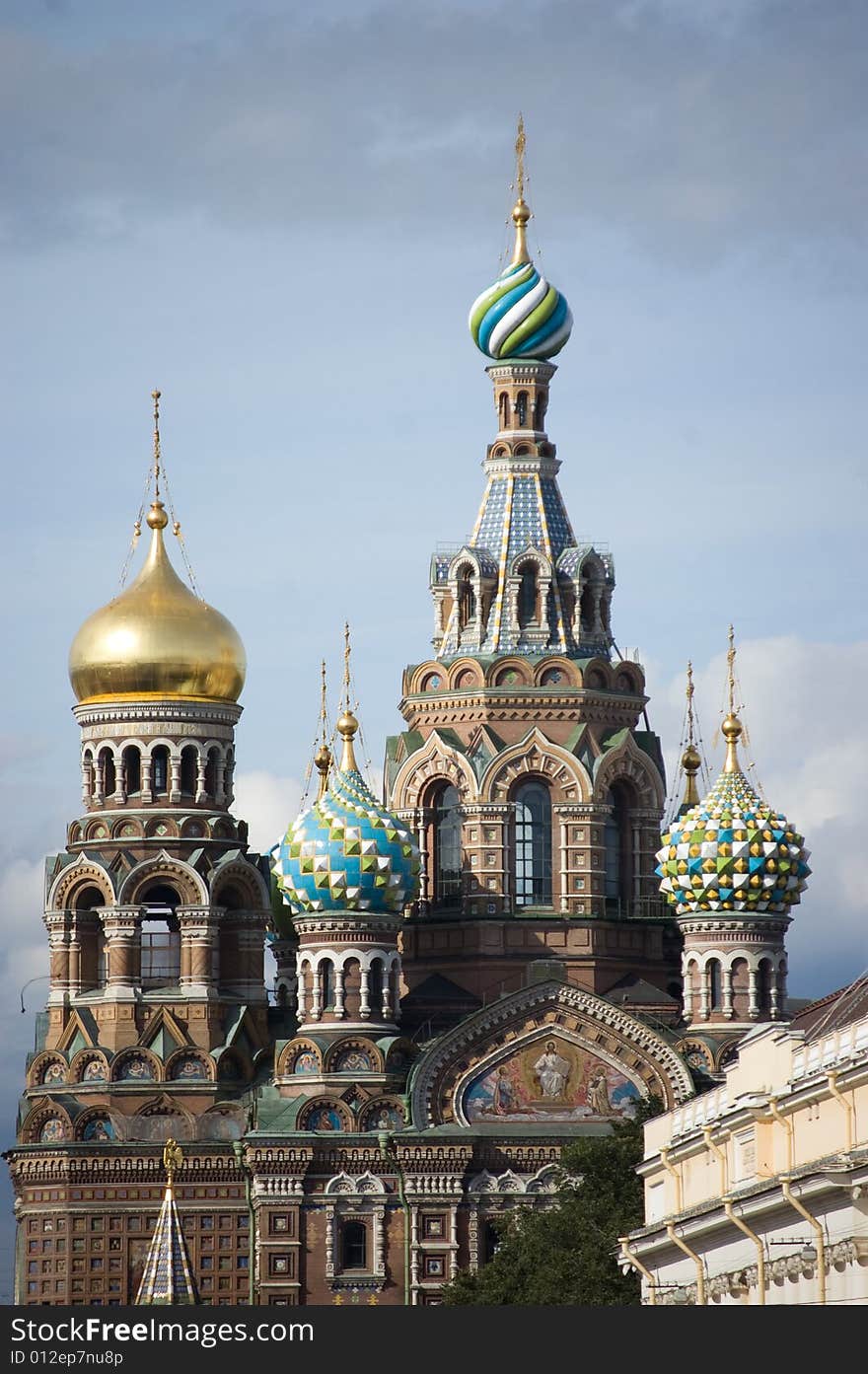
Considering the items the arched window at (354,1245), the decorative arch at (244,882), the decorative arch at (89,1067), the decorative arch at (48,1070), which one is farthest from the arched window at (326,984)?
the decorative arch at (48,1070)

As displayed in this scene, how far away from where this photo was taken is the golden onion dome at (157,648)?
66875 millimetres

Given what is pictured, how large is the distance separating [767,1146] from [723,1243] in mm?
1486

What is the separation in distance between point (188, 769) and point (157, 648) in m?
1.94

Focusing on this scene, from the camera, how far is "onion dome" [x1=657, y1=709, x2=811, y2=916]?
64500 mm

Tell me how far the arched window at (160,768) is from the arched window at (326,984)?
4.47 m

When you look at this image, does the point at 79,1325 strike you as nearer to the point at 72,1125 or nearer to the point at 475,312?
the point at 72,1125

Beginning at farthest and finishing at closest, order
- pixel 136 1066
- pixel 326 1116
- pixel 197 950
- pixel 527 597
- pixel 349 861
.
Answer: pixel 527 597 < pixel 197 950 < pixel 136 1066 < pixel 349 861 < pixel 326 1116

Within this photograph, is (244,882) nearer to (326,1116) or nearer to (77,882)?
(77,882)

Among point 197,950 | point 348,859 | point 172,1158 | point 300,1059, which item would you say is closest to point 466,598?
point 348,859

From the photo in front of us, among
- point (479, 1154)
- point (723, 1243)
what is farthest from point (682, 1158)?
point (479, 1154)

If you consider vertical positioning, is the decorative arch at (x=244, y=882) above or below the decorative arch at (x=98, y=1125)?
above

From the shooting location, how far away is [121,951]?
2596 inches

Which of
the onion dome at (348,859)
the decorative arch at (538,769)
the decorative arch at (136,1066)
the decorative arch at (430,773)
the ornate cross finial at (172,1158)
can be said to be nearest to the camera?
the ornate cross finial at (172,1158)

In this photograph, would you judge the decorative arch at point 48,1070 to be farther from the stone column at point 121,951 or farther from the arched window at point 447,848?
the arched window at point 447,848
